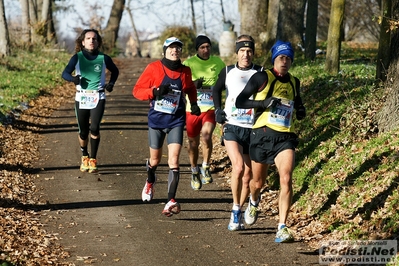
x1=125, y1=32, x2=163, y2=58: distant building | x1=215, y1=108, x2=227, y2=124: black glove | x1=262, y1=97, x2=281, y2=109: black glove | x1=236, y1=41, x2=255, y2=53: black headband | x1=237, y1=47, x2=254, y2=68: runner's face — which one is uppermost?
x1=236, y1=41, x2=255, y2=53: black headband

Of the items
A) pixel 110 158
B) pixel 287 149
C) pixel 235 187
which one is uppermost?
pixel 287 149

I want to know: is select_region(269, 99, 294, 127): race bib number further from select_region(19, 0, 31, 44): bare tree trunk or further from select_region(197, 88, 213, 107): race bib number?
select_region(19, 0, 31, 44): bare tree trunk

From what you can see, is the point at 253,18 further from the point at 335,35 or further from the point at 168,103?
the point at 168,103

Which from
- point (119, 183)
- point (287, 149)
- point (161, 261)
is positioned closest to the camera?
point (161, 261)

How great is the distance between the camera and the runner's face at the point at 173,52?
34.2 ft

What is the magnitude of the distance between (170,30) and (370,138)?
98.3 feet

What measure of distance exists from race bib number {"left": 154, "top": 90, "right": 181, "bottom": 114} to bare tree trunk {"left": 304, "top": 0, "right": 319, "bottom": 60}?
1048cm

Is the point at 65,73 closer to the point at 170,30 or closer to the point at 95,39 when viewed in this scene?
the point at 95,39

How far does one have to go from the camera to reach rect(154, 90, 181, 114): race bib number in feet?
34.7

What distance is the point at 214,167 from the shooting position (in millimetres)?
14453

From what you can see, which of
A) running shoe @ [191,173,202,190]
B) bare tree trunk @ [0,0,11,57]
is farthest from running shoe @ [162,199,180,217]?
bare tree trunk @ [0,0,11,57]

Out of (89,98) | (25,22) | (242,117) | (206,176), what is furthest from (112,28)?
(242,117)

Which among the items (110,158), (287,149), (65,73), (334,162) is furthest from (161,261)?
(110,158)

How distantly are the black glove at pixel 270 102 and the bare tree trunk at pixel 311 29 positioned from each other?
460 inches
